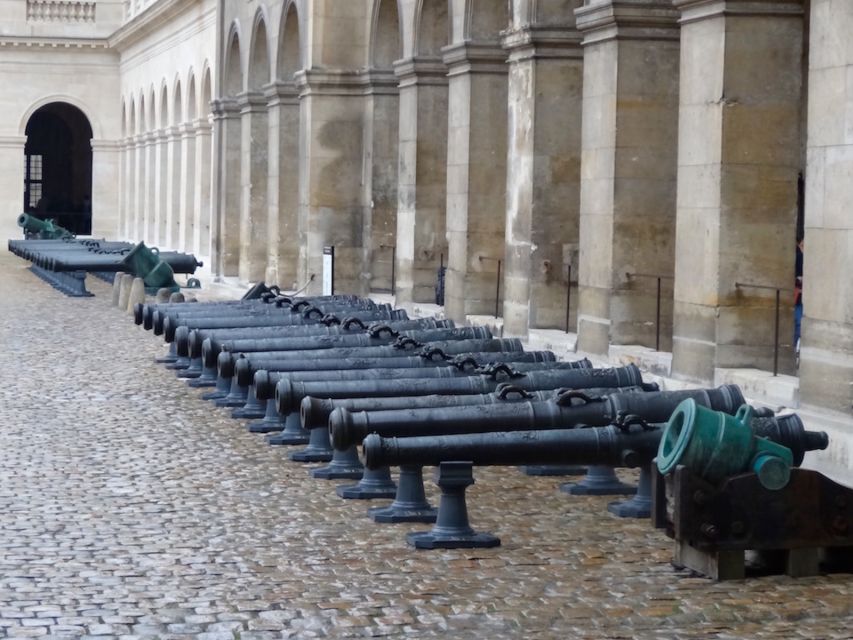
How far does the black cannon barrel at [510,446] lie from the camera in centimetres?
952

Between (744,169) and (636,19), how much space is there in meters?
2.61

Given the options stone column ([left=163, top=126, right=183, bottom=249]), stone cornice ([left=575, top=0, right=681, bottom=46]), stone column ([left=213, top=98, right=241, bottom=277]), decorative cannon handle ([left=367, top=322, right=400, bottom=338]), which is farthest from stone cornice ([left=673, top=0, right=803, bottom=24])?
stone column ([left=163, top=126, right=183, bottom=249])

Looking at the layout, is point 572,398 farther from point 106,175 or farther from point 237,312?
point 106,175

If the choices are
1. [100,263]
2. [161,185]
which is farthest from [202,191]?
[100,263]

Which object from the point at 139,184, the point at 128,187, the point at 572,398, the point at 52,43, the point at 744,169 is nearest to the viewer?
the point at 572,398

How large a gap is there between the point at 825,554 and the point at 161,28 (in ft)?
133

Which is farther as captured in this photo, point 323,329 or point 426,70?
point 426,70

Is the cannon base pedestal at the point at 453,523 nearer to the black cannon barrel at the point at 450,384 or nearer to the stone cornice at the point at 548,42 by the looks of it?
the black cannon barrel at the point at 450,384

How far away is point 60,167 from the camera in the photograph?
64.1 metres

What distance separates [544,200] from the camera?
17.8m

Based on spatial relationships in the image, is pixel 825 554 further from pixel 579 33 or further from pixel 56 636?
pixel 579 33

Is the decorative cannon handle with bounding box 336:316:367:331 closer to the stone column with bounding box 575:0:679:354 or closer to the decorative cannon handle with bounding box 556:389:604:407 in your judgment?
the stone column with bounding box 575:0:679:354

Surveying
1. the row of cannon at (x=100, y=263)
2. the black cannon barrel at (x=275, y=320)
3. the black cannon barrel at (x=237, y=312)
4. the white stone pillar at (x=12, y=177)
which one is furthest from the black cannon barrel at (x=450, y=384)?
the white stone pillar at (x=12, y=177)

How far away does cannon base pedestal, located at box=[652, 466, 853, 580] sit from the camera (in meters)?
8.56
